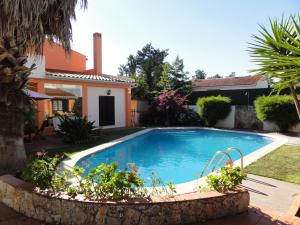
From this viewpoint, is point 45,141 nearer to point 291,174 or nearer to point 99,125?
point 99,125

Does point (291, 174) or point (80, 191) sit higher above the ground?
point (80, 191)

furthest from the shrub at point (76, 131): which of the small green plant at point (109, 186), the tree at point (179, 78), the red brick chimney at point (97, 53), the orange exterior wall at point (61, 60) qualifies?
the tree at point (179, 78)

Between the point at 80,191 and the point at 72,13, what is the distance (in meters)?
5.15

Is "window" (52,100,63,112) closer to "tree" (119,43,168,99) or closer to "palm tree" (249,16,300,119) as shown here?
"tree" (119,43,168,99)

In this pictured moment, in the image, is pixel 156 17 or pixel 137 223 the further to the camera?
pixel 156 17

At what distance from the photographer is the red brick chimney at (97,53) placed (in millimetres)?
23938

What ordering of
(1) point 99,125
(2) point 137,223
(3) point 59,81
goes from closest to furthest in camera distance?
(2) point 137,223, (3) point 59,81, (1) point 99,125

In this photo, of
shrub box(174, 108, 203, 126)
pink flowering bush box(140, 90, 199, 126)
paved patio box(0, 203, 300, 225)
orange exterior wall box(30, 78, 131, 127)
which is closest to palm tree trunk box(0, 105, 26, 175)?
paved patio box(0, 203, 300, 225)

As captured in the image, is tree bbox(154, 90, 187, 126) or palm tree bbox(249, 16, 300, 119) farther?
tree bbox(154, 90, 187, 126)

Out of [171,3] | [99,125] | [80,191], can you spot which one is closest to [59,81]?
[99,125]

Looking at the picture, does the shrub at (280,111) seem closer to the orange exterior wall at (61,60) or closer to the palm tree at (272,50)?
the palm tree at (272,50)

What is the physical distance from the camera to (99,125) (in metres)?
21.2

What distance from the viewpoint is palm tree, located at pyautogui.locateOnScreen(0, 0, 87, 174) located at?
6559 mm

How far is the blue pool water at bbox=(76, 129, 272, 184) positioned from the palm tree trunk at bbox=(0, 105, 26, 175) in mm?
1932
